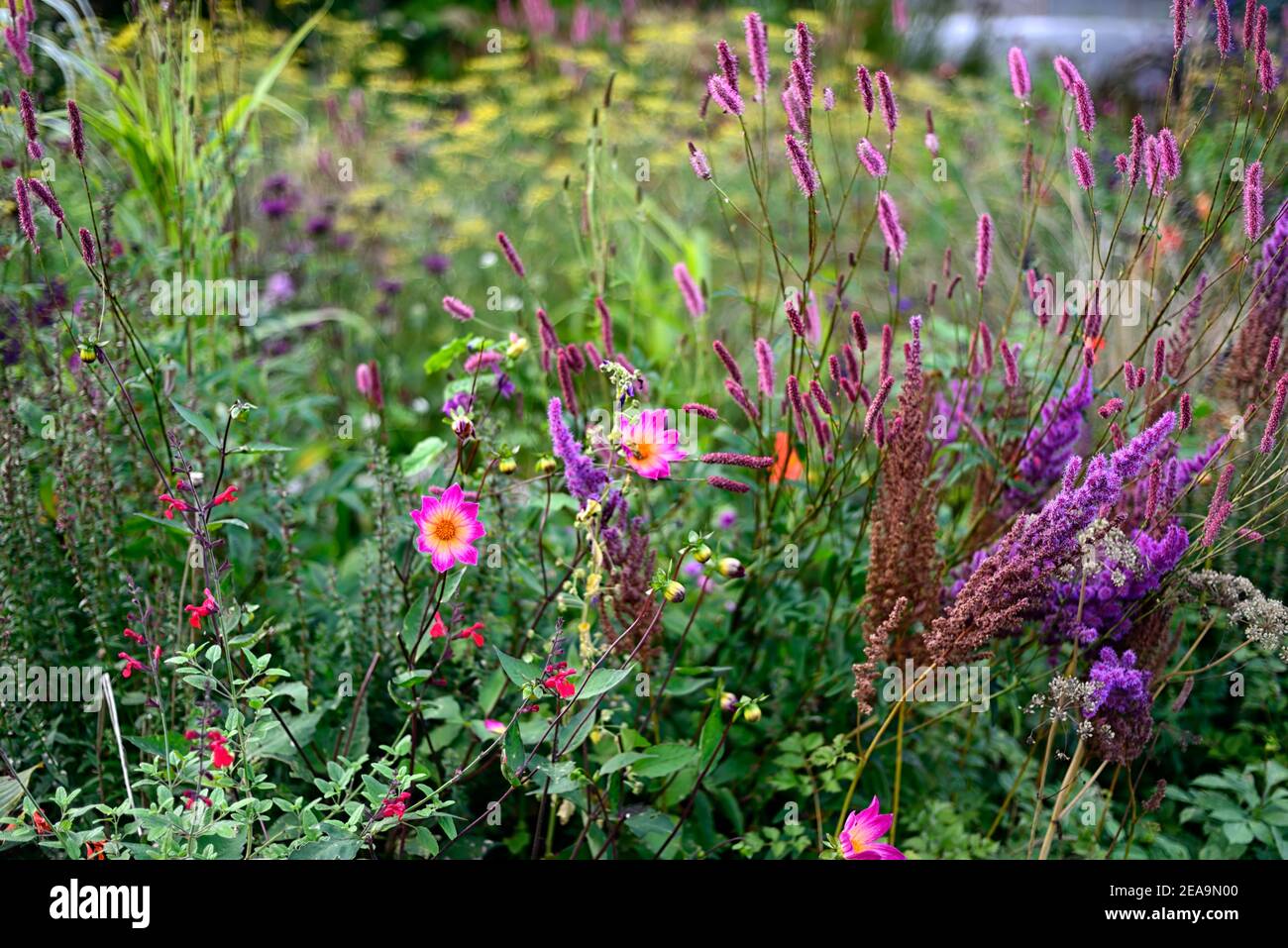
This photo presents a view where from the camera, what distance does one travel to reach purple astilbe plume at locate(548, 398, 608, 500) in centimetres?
160

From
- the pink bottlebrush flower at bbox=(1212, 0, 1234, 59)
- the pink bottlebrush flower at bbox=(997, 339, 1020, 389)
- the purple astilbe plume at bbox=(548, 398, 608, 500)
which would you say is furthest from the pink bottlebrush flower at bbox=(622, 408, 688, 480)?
the pink bottlebrush flower at bbox=(1212, 0, 1234, 59)

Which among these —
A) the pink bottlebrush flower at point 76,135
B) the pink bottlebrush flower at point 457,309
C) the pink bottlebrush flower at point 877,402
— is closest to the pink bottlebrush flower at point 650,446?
the pink bottlebrush flower at point 877,402

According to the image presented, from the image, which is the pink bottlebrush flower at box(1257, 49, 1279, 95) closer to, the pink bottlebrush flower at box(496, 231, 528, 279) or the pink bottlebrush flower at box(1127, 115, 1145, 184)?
the pink bottlebrush flower at box(1127, 115, 1145, 184)

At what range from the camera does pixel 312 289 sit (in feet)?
13.9

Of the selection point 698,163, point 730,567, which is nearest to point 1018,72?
point 698,163

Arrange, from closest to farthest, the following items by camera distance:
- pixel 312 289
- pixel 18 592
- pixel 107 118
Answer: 1. pixel 18 592
2. pixel 107 118
3. pixel 312 289

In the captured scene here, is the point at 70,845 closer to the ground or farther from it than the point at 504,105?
closer to the ground

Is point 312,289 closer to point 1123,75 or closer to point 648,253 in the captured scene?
point 648,253

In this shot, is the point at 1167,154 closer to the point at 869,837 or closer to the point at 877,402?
the point at 877,402

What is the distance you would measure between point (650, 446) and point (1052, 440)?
76 centimetres

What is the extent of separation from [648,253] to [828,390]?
236cm

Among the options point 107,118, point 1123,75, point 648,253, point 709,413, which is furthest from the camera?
point 1123,75

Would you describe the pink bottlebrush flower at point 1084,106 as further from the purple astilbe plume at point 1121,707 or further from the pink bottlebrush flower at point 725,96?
the pink bottlebrush flower at point 725,96
